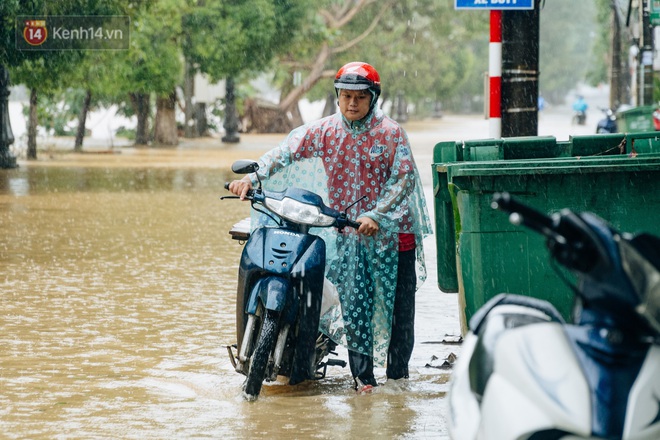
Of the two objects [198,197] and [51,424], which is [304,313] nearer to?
[51,424]

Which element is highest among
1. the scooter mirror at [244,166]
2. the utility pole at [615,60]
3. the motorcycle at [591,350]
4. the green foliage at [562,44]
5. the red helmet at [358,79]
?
the green foliage at [562,44]

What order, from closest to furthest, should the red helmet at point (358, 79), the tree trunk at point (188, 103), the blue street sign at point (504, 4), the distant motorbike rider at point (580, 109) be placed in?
1. the red helmet at point (358, 79)
2. the blue street sign at point (504, 4)
3. the tree trunk at point (188, 103)
4. the distant motorbike rider at point (580, 109)

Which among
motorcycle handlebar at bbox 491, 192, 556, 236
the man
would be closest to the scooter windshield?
motorcycle handlebar at bbox 491, 192, 556, 236

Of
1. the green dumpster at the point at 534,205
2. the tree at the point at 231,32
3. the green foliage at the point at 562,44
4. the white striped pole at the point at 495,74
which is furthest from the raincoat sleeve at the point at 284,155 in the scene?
the green foliage at the point at 562,44

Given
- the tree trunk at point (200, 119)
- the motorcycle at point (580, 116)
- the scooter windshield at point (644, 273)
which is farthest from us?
the motorcycle at point (580, 116)

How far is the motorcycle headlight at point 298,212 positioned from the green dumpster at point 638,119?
1889 cm

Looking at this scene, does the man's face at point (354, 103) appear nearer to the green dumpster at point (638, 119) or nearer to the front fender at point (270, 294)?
the front fender at point (270, 294)

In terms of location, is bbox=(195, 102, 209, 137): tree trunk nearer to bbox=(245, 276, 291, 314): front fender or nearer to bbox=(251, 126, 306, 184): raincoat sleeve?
bbox=(251, 126, 306, 184): raincoat sleeve

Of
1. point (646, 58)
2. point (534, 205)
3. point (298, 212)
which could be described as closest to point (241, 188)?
point (298, 212)

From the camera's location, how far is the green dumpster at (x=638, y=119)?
964 inches

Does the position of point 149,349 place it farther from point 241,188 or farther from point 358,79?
point 358,79

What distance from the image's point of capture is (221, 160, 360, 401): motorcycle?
5.84 meters

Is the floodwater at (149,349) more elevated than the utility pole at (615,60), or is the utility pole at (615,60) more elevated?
the utility pole at (615,60)

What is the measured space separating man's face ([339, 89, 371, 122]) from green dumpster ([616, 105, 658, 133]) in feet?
60.8
